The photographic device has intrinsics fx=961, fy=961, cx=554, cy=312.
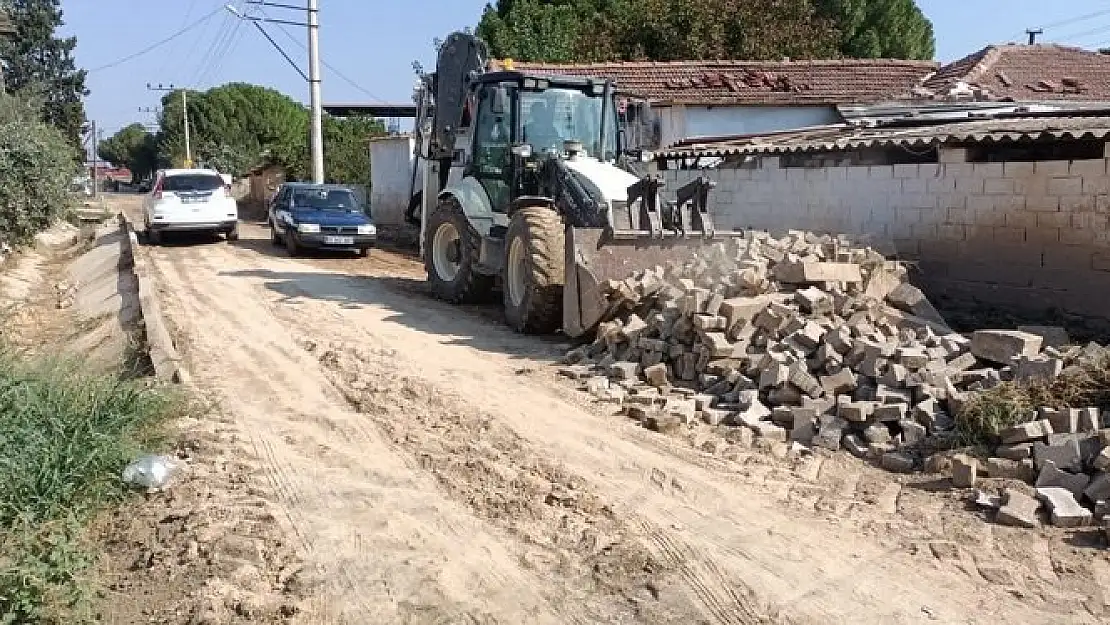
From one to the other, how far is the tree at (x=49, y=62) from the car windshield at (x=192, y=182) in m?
27.2

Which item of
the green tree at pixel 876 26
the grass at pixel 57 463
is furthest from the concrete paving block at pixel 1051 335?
the green tree at pixel 876 26

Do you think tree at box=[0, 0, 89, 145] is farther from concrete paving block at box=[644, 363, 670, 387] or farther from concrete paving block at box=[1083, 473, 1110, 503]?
concrete paving block at box=[1083, 473, 1110, 503]

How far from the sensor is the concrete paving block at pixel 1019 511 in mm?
4953

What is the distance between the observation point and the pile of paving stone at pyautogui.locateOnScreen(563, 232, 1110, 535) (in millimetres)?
5582

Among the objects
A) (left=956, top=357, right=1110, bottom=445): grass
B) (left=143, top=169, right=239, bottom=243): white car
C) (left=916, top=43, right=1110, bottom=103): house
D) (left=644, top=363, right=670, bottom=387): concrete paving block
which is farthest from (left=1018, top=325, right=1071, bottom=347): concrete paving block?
(left=143, top=169, right=239, bottom=243): white car

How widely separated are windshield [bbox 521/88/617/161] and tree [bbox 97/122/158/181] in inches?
3135

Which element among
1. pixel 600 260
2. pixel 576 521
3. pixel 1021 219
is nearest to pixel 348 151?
pixel 600 260

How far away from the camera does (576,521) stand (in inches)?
195

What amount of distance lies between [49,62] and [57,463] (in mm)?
48989

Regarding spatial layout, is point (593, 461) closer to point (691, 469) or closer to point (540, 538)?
point (691, 469)

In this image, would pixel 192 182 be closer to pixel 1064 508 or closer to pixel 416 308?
pixel 416 308

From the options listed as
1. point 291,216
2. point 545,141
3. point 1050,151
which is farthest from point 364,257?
point 1050,151

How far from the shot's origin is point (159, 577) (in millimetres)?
4352

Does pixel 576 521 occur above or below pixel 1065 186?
below
